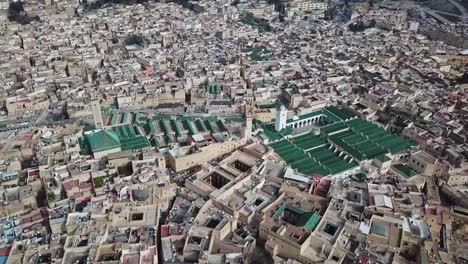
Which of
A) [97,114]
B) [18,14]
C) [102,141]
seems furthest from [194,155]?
[18,14]

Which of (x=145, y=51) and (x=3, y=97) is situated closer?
(x=3, y=97)

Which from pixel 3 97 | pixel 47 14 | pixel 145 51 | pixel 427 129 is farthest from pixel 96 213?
pixel 47 14

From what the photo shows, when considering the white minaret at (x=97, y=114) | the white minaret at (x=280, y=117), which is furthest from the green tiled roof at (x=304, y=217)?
the white minaret at (x=97, y=114)

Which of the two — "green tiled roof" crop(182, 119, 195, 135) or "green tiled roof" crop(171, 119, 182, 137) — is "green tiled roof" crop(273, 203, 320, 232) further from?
"green tiled roof" crop(171, 119, 182, 137)

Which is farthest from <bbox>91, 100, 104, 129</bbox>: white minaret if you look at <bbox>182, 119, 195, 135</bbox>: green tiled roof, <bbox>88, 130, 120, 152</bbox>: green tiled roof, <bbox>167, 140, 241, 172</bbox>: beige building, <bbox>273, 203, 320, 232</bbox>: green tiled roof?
<bbox>273, 203, 320, 232</bbox>: green tiled roof

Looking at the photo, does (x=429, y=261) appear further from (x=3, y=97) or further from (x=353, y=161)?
(x=3, y=97)

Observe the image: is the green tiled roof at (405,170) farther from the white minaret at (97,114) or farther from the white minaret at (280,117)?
the white minaret at (97,114)

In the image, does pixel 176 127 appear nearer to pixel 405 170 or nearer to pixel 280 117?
pixel 280 117
